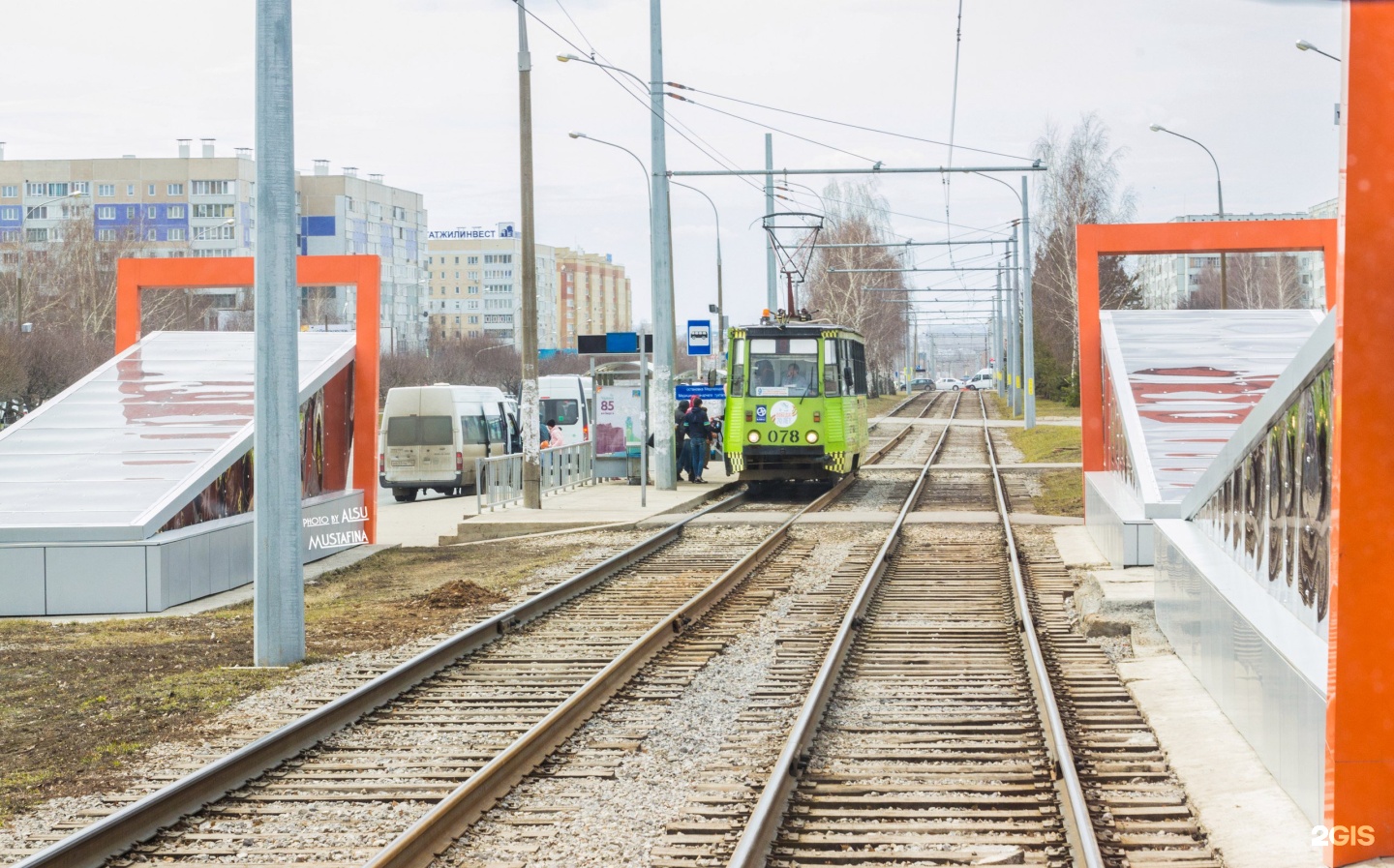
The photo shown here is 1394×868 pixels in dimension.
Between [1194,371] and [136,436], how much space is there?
11505 millimetres

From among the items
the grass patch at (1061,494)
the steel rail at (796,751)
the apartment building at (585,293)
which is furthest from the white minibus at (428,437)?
the apartment building at (585,293)

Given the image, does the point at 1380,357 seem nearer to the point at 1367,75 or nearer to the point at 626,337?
the point at 1367,75

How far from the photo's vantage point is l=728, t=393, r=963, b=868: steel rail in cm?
613

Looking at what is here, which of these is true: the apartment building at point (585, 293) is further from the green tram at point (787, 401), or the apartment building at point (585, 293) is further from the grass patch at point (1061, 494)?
the green tram at point (787, 401)

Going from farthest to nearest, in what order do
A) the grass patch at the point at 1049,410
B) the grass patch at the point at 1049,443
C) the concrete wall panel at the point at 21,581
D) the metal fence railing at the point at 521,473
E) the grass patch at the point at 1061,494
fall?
the grass patch at the point at 1049,410, the grass patch at the point at 1049,443, the metal fence railing at the point at 521,473, the grass patch at the point at 1061,494, the concrete wall panel at the point at 21,581

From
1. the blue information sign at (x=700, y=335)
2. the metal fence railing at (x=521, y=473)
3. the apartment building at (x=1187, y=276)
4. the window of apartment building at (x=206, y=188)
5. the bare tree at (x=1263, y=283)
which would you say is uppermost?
the window of apartment building at (x=206, y=188)

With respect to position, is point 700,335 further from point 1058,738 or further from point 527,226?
point 1058,738

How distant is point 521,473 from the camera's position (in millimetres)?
25969

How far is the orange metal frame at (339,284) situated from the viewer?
19.3 metres

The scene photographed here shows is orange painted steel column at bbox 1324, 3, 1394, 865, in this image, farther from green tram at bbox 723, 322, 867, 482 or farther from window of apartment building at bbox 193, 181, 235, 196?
window of apartment building at bbox 193, 181, 235, 196

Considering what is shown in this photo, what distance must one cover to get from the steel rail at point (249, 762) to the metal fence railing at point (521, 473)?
35.5 ft

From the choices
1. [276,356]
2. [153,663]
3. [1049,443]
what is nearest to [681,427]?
[1049,443]

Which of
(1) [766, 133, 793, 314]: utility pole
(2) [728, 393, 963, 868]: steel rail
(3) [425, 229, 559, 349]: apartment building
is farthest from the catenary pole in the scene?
(3) [425, 229, 559, 349]: apartment building

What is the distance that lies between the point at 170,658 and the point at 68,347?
40.2 m
